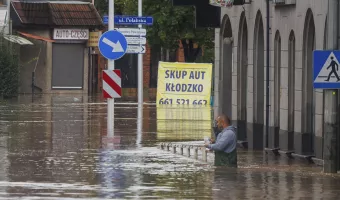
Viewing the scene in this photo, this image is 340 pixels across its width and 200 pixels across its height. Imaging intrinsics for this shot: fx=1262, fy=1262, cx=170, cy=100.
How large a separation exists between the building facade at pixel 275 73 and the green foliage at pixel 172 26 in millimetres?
28450

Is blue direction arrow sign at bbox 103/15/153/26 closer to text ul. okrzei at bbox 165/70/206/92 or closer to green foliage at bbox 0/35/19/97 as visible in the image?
text ul. okrzei at bbox 165/70/206/92

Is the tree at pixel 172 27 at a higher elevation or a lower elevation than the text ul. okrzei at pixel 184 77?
higher

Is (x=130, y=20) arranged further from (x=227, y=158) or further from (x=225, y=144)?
(x=225, y=144)

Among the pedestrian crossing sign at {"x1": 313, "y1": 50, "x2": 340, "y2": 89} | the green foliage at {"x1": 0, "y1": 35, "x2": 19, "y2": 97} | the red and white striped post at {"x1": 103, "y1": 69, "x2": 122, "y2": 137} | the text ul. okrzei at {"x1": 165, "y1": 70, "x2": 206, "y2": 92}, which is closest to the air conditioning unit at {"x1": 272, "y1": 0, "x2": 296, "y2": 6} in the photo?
the red and white striped post at {"x1": 103, "y1": 69, "x2": 122, "y2": 137}

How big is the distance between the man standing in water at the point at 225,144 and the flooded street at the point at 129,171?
257mm

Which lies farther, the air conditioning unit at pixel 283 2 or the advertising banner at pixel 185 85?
the advertising banner at pixel 185 85

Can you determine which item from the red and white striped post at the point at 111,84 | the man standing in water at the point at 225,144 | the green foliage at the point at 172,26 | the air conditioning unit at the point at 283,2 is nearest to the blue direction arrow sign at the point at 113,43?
the red and white striped post at the point at 111,84

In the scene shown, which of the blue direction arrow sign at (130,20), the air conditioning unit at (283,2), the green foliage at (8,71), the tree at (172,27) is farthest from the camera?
the tree at (172,27)

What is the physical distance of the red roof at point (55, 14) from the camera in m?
66.4

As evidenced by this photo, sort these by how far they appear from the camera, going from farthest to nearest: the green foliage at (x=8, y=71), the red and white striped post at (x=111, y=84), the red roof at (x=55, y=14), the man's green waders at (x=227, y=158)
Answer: the red roof at (x=55, y=14) → the green foliage at (x=8, y=71) → the red and white striped post at (x=111, y=84) → the man's green waders at (x=227, y=158)

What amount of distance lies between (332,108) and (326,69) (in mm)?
582

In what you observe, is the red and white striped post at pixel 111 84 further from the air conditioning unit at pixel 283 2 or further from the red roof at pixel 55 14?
the red roof at pixel 55 14

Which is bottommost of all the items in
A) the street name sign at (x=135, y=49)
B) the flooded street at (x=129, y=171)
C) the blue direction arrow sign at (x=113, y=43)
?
the flooded street at (x=129, y=171)

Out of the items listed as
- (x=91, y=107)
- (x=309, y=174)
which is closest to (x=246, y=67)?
(x=309, y=174)
